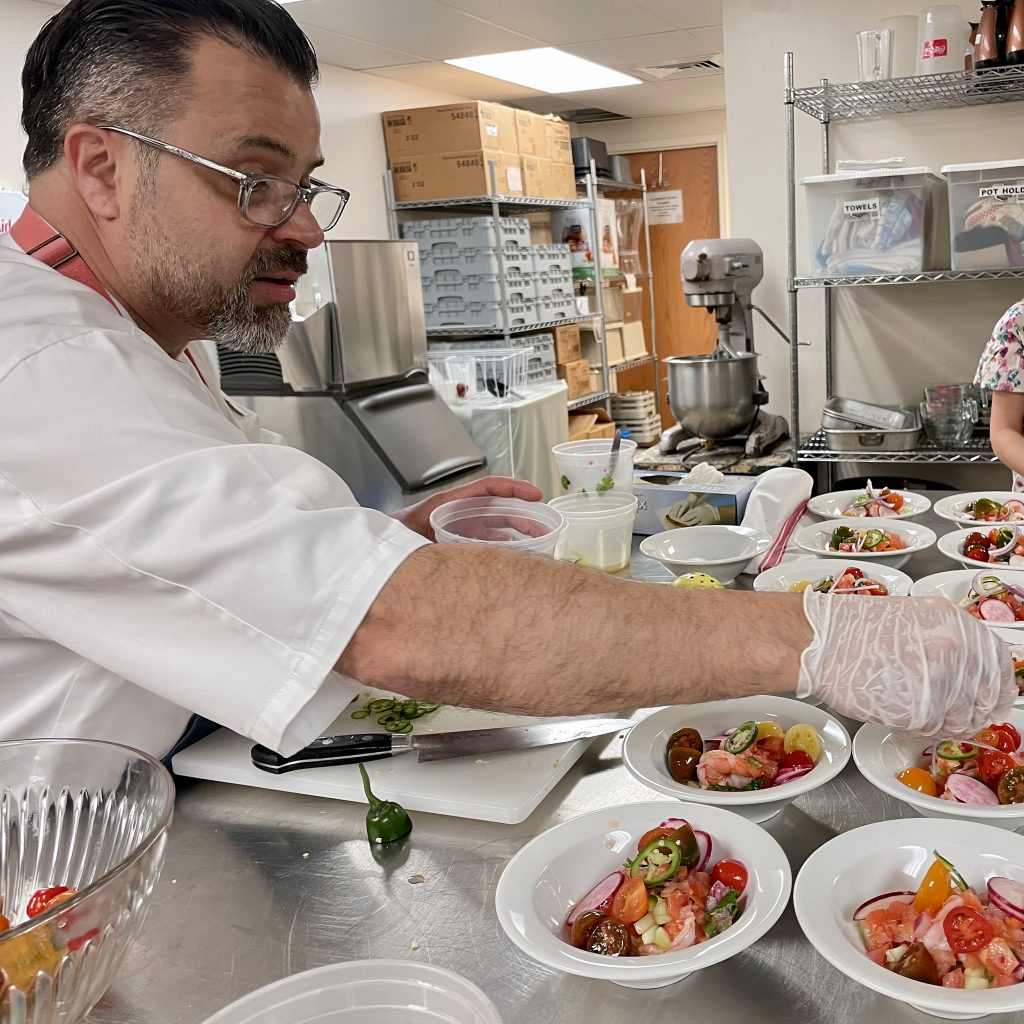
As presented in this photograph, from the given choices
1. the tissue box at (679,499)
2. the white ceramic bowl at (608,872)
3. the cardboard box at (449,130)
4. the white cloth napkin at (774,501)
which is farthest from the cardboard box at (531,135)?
the white ceramic bowl at (608,872)

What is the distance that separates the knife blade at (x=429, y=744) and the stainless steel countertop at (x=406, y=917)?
4 centimetres

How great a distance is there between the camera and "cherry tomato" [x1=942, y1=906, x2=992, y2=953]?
0.69 metres

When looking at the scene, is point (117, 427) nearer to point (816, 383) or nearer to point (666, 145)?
point (816, 383)

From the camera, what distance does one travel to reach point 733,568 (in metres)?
1.58

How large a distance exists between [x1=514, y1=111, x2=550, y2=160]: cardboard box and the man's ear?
434cm

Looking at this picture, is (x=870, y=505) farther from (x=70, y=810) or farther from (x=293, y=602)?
(x=70, y=810)

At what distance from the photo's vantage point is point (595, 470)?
1.69 metres

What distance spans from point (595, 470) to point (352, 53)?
11.7ft

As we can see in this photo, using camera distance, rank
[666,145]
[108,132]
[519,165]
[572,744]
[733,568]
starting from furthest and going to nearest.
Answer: [666,145]
[519,165]
[733,568]
[572,744]
[108,132]

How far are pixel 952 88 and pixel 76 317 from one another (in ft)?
9.98

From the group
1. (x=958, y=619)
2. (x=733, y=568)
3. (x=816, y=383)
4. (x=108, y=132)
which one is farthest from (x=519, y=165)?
(x=958, y=619)

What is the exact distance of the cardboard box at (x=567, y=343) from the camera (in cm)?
546

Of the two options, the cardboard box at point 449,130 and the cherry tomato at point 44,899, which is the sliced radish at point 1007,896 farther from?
the cardboard box at point 449,130

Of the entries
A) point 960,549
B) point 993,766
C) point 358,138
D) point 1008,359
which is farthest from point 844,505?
point 358,138
